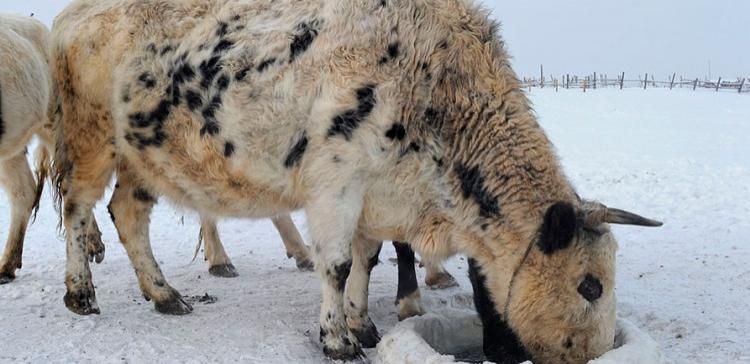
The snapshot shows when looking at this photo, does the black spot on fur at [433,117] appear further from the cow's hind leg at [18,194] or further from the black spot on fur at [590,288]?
the cow's hind leg at [18,194]

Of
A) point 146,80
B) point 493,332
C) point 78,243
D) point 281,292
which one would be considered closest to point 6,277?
point 78,243

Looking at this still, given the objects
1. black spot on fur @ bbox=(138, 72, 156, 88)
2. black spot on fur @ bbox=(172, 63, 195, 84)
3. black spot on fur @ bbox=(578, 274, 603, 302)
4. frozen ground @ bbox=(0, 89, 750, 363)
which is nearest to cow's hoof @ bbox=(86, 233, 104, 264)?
frozen ground @ bbox=(0, 89, 750, 363)

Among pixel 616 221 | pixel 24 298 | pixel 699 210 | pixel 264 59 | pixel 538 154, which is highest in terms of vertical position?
pixel 264 59

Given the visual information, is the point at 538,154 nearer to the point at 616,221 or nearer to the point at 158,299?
the point at 616,221

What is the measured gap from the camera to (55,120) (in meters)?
6.58

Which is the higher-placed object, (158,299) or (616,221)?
(616,221)

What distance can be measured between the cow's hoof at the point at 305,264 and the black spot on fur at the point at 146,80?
123 inches

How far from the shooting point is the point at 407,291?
20.9 feet

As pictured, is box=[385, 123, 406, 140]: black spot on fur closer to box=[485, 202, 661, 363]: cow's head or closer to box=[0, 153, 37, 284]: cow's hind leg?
box=[485, 202, 661, 363]: cow's head

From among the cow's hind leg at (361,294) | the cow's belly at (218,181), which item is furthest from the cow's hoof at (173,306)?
the cow's hind leg at (361,294)

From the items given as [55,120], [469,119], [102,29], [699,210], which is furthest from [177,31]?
[699,210]

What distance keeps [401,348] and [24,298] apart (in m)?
3.75

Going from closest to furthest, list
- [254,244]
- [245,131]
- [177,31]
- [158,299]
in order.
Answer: [245,131] < [177,31] < [158,299] < [254,244]

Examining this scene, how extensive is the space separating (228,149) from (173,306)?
163 cm
